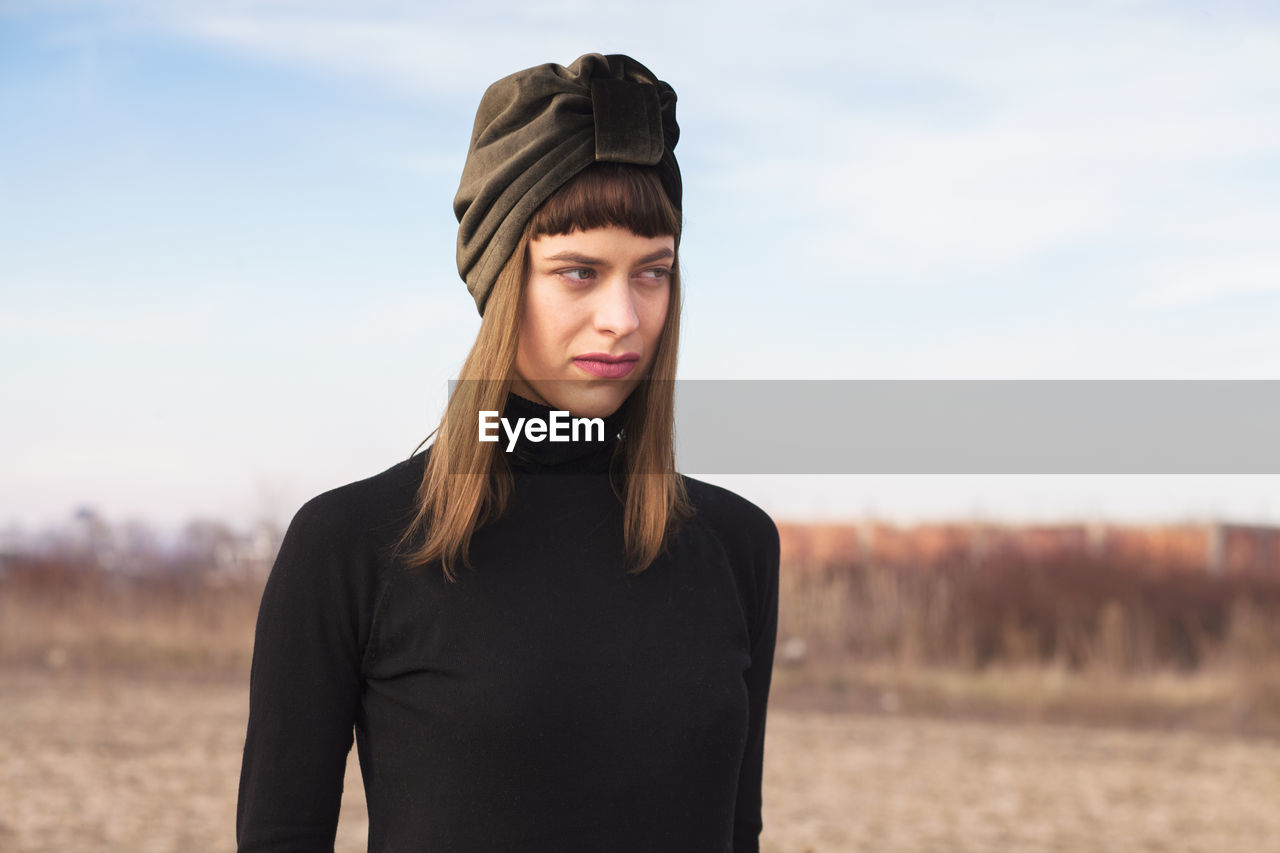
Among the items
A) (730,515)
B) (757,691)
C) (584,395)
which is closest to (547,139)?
(584,395)

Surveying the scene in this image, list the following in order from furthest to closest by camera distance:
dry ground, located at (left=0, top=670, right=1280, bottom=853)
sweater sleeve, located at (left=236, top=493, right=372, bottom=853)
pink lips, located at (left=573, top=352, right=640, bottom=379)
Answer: dry ground, located at (left=0, top=670, right=1280, bottom=853)
pink lips, located at (left=573, top=352, right=640, bottom=379)
sweater sleeve, located at (left=236, top=493, right=372, bottom=853)

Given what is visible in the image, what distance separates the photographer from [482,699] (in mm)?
1744

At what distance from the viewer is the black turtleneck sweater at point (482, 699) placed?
1.75 m

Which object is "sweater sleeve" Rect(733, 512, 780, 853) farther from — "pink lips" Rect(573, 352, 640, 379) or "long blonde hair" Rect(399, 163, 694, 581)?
"pink lips" Rect(573, 352, 640, 379)

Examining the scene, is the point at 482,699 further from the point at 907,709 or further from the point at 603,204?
the point at 907,709

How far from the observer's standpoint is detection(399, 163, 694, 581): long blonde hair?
1.81 meters

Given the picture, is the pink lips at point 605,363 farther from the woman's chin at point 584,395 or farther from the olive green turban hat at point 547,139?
the olive green turban hat at point 547,139

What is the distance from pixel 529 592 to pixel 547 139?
0.66m

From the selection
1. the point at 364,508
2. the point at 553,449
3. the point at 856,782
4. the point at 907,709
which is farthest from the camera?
the point at 907,709

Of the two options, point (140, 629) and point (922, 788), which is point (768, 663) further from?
point (140, 629)

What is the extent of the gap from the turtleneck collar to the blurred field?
270 inches

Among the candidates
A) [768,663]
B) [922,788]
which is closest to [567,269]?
[768,663]

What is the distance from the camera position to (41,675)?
47.2ft

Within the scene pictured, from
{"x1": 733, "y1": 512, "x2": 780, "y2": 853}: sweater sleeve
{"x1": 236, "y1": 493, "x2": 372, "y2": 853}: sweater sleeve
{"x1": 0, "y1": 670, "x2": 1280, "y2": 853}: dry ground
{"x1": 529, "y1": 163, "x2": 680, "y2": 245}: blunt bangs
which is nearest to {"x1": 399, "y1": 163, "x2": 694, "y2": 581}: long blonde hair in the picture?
{"x1": 529, "y1": 163, "x2": 680, "y2": 245}: blunt bangs
